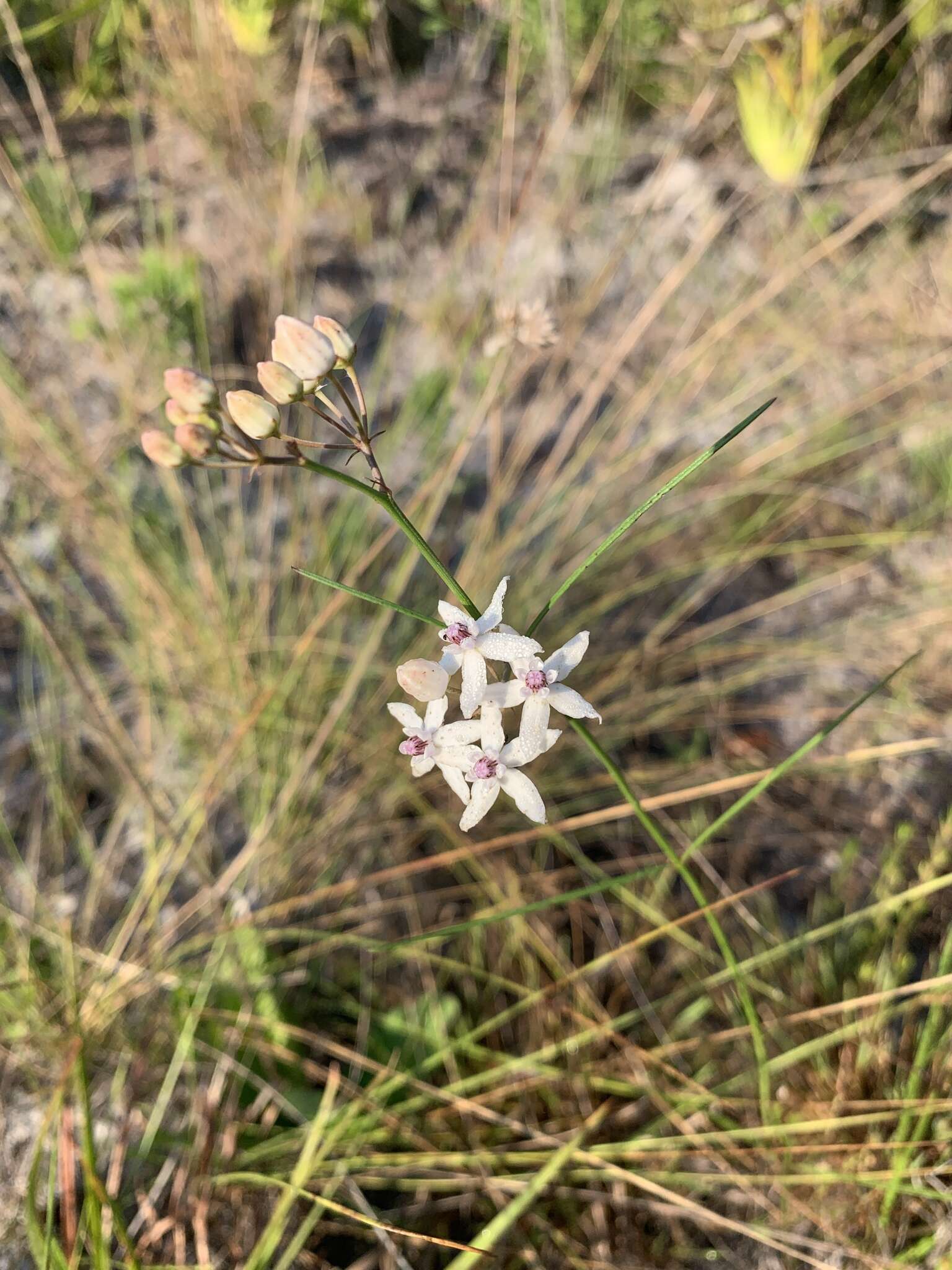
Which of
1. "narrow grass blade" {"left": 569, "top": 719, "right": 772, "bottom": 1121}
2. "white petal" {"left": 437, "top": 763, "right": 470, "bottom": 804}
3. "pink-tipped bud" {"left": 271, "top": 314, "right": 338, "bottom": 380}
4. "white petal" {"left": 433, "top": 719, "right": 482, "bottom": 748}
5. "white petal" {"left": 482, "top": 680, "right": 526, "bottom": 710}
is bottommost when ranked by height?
"narrow grass blade" {"left": 569, "top": 719, "right": 772, "bottom": 1121}

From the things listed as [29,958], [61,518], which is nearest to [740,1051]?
[29,958]

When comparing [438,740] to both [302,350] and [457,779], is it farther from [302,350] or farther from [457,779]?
[302,350]

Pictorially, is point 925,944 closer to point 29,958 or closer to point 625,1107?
A: point 625,1107

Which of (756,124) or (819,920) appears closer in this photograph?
(819,920)

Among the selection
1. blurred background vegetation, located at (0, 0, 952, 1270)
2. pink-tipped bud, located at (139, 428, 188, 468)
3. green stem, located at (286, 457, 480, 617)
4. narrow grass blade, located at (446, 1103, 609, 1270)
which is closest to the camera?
green stem, located at (286, 457, 480, 617)

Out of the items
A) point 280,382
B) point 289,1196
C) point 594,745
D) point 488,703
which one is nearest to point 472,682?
point 488,703

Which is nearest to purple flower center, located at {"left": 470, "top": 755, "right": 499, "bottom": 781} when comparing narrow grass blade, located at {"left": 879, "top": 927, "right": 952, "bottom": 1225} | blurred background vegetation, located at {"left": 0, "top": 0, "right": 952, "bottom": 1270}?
blurred background vegetation, located at {"left": 0, "top": 0, "right": 952, "bottom": 1270}

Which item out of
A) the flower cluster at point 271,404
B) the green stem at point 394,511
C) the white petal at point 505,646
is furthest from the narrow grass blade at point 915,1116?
the flower cluster at point 271,404

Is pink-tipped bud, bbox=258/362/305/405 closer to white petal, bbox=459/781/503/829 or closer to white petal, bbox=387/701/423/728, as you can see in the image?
white petal, bbox=387/701/423/728
